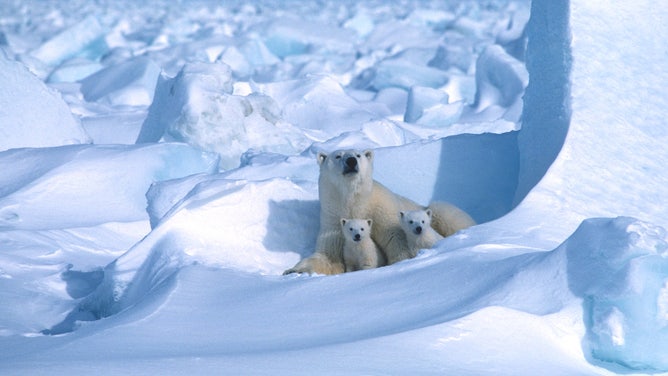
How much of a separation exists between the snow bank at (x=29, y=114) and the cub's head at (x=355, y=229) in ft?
9.09

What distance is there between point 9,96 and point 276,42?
7712mm

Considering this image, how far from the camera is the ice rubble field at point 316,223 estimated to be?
106 inches

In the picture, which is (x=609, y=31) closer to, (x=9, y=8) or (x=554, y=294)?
(x=554, y=294)

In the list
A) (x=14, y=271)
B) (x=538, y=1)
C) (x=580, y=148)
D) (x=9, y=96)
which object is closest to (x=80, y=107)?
(x=9, y=96)

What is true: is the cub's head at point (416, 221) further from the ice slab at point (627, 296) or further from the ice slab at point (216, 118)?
the ice slab at point (216, 118)

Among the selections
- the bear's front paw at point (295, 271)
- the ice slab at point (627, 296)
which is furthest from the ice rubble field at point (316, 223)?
the bear's front paw at point (295, 271)

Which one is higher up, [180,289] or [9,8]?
[180,289]

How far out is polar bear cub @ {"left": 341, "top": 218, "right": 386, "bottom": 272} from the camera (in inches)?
167

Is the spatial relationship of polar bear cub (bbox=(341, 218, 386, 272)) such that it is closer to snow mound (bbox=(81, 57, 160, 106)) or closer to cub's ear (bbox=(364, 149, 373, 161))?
cub's ear (bbox=(364, 149, 373, 161))

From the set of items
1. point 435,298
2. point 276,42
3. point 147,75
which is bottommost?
point 276,42

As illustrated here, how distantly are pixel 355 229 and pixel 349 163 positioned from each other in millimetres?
316

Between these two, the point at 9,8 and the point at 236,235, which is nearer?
the point at 236,235

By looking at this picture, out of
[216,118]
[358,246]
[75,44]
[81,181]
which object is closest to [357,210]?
[358,246]

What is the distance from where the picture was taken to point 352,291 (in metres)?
3.26
